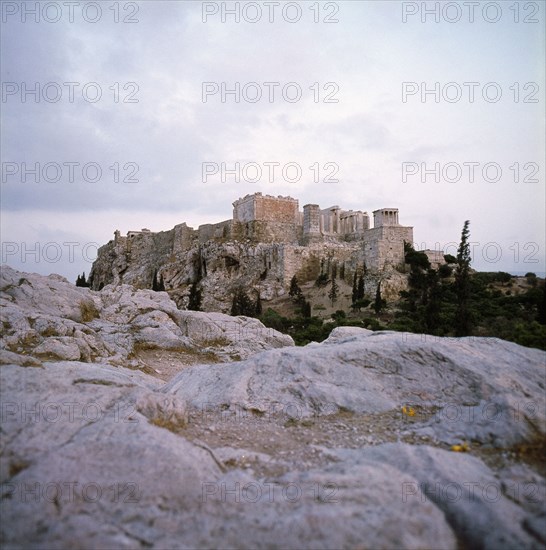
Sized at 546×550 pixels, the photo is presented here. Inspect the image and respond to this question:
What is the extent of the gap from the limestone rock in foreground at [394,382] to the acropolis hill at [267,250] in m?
23.9

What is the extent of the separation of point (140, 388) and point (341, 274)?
29460mm

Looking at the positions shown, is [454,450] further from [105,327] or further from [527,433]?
[105,327]

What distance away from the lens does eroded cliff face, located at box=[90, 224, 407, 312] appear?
3247 centimetres

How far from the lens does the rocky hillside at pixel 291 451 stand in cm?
254

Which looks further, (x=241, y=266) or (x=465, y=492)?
(x=241, y=266)

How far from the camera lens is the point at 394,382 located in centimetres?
496

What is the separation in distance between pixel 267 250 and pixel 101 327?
82.0 feet

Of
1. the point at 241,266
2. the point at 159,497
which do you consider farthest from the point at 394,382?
the point at 241,266
